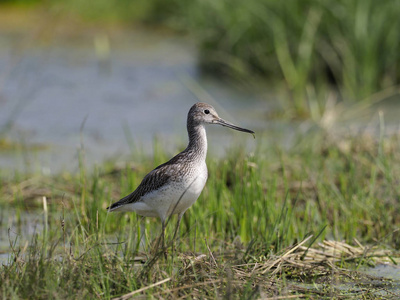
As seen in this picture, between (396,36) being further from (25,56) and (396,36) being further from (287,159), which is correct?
(25,56)

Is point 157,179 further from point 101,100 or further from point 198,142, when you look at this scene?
point 101,100

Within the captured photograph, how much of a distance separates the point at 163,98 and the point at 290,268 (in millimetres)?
5479

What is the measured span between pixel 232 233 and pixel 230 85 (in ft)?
17.2

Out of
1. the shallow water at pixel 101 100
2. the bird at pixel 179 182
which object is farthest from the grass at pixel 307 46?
the bird at pixel 179 182

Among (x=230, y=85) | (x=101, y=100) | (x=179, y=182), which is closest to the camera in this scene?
(x=179, y=182)

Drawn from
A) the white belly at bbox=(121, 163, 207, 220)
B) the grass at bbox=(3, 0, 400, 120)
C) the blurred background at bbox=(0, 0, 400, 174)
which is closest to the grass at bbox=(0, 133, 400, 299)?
the white belly at bbox=(121, 163, 207, 220)

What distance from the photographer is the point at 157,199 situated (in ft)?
12.3

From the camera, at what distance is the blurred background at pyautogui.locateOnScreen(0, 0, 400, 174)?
24.0ft

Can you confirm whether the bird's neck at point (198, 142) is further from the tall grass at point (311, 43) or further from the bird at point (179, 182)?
the tall grass at point (311, 43)

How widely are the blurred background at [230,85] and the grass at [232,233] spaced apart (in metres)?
0.73

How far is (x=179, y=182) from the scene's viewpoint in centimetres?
367

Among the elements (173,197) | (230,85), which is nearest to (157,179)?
(173,197)

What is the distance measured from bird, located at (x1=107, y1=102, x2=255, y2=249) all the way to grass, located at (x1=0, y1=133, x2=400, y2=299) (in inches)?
6.0

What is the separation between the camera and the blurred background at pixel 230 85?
7320mm
